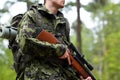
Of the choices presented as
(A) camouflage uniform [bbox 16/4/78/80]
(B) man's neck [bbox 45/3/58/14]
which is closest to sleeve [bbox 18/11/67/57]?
(A) camouflage uniform [bbox 16/4/78/80]

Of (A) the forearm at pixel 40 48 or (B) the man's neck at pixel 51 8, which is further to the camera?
(B) the man's neck at pixel 51 8

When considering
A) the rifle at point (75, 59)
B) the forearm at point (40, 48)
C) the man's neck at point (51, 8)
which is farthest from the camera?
the man's neck at point (51, 8)

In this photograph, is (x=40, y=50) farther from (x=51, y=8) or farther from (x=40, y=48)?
(x=51, y=8)

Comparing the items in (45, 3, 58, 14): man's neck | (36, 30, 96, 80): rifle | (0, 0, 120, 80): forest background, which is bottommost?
(0, 0, 120, 80): forest background

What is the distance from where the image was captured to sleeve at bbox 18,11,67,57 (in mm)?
5004

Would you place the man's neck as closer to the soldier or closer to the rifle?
the soldier

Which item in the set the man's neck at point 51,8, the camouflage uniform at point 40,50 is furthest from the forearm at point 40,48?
the man's neck at point 51,8

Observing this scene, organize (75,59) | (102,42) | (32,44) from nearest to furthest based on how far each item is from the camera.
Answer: (32,44)
(75,59)
(102,42)

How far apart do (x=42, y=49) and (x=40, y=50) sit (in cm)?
2

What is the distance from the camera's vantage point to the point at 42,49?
16.6 ft

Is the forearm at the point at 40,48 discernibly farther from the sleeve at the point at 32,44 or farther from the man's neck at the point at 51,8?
the man's neck at the point at 51,8

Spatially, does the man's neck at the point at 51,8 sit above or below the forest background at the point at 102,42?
above

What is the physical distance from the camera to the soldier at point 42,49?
199 inches

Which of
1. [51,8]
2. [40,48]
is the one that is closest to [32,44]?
[40,48]
